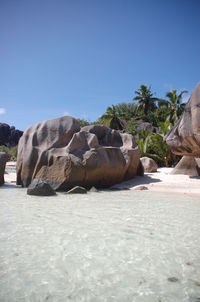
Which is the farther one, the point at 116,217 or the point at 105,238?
the point at 116,217

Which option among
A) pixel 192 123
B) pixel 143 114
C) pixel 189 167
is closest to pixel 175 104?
pixel 143 114

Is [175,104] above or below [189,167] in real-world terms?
above

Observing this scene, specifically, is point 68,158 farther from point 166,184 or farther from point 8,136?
point 8,136

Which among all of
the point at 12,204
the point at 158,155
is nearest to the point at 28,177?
the point at 12,204

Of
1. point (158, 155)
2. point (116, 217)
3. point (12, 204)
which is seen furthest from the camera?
point (158, 155)

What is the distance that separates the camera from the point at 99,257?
287 cm

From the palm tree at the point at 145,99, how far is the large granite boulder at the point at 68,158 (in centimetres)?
3056

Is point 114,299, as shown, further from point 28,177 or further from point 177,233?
point 28,177

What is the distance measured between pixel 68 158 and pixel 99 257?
6.39 m

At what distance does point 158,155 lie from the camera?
1827 cm

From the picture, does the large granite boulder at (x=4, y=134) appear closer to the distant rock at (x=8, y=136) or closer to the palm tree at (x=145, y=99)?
the distant rock at (x=8, y=136)

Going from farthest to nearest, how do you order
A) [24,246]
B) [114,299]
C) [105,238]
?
[105,238] → [24,246] → [114,299]

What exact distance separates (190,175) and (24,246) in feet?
31.8

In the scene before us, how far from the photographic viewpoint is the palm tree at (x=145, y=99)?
1567 inches
